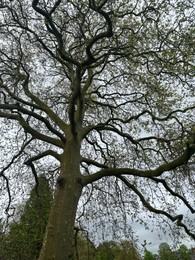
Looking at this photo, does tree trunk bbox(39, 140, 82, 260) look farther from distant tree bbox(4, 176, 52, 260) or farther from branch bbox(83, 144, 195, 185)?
distant tree bbox(4, 176, 52, 260)

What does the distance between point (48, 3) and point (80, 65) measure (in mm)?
1828

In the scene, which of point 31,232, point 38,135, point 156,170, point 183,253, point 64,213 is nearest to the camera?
point 64,213

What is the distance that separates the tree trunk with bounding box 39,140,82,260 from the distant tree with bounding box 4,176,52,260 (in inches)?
102

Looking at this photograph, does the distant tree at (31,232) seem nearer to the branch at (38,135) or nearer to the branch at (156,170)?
the branch at (38,135)

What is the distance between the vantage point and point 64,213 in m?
5.36

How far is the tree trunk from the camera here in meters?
4.89

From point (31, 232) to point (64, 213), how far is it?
399 cm

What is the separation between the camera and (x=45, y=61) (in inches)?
390

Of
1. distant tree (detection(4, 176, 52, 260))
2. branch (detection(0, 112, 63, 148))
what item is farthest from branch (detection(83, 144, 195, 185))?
distant tree (detection(4, 176, 52, 260))

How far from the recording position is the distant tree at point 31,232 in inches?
335

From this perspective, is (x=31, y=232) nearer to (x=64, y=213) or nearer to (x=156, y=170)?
(x=64, y=213)

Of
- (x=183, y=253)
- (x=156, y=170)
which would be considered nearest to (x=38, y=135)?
(x=156, y=170)

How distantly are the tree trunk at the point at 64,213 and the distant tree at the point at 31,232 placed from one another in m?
2.60

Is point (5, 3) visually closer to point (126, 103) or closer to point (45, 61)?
point (45, 61)
